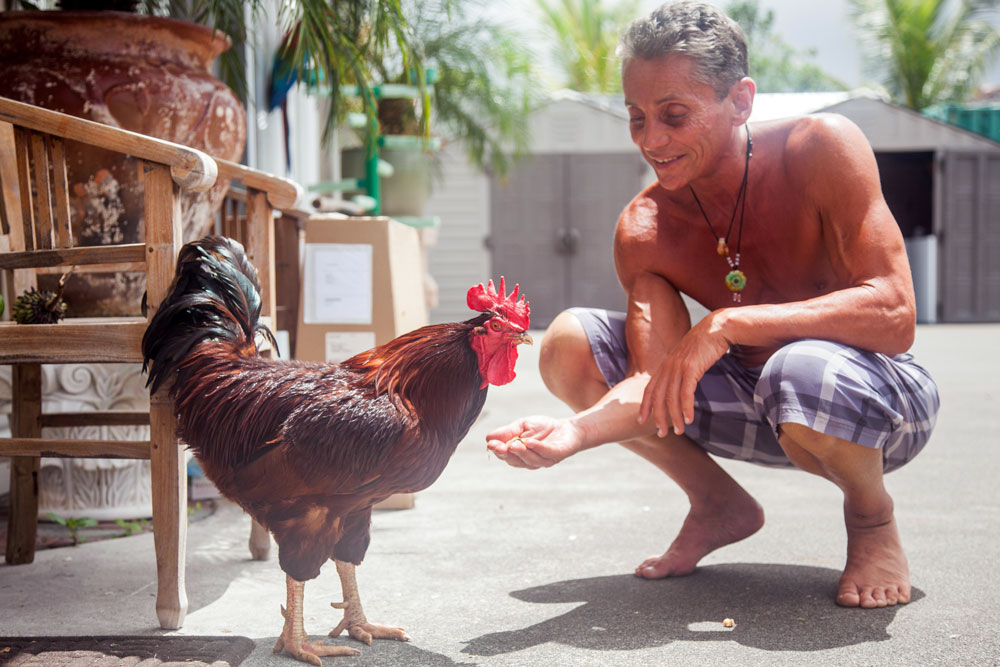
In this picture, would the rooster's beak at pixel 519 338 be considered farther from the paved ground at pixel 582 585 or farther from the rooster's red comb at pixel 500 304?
the paved ground at pixel 582 585

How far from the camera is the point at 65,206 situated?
229cm

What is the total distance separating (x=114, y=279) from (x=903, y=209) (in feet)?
46.9

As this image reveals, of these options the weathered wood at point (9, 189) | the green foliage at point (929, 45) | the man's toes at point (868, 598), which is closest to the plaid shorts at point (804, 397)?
the man's toes at point (868, 598)

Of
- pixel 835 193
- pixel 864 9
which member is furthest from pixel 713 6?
pixel 864 9

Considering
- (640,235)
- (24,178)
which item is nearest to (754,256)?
(640,235)

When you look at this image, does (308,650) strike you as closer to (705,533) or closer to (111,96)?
(705,533)

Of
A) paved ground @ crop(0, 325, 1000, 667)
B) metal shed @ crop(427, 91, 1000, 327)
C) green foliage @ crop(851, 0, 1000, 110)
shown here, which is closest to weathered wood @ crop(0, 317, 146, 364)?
paved ground @ crop(0, 325, 1000, 667)

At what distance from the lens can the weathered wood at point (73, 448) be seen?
2201 mm

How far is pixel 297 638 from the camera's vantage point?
6.41 ft

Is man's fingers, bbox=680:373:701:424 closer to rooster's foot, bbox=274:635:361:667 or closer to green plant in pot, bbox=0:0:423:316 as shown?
rooster's foot, bbox=274:635:361:667

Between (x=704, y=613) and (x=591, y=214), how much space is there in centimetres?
1182

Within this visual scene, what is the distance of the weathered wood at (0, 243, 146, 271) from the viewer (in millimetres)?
2156

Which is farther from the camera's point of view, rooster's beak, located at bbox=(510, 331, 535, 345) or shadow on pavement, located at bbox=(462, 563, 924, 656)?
shadow on pavement, located at bbox=(462, 563, 924, 656)

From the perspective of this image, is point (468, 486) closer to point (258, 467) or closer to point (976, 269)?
point (258, 467)
